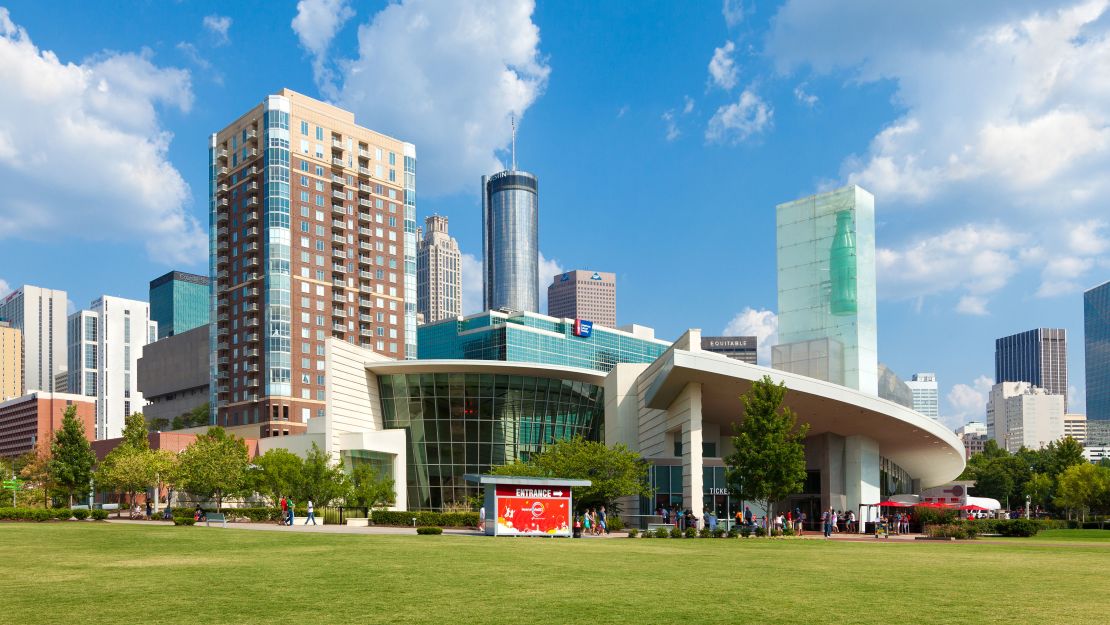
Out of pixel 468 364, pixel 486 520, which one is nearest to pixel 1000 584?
pixel 486 520

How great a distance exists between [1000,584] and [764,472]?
85.5 ft

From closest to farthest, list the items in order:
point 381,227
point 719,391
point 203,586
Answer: point 203,586
point 719,391
point 381,227

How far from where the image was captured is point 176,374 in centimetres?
17050

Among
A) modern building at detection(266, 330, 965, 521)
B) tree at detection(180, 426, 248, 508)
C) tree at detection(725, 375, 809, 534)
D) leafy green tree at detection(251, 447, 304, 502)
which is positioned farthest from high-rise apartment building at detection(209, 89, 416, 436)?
tree at detection(725, 375, 809, 534)

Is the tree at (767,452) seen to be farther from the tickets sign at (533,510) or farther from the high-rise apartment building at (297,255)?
the high-rise apartment building at (297,255)

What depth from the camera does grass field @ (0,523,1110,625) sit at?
1526 centimetres

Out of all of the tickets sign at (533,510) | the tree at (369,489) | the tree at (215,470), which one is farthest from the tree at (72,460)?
the tickets sign at (533,510)

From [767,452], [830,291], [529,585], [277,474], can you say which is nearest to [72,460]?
[277,474]

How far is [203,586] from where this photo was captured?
753 inches

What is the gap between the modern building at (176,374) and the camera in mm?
163500

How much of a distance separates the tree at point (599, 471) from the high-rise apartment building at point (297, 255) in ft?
257

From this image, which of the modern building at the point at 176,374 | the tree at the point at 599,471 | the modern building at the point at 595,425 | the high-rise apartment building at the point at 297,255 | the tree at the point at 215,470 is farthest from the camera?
the modern building at the point at 176,374

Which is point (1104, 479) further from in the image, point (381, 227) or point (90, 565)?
point (381, 227)

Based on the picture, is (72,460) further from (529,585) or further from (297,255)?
(529,585)
